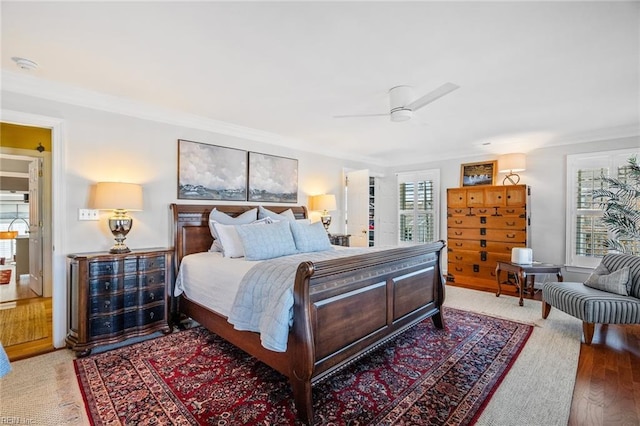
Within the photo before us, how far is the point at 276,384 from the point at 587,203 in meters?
5.25

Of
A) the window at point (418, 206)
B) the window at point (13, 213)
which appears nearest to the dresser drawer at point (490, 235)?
the window at point (418, 206)

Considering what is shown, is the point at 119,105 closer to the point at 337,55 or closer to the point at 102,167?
the point at 102,167

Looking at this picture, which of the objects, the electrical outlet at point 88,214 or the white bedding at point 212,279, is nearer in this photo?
the white bedding at point 212,279

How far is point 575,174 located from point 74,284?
6709 mm

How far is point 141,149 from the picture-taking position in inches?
133

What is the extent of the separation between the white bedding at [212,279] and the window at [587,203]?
16.4ft

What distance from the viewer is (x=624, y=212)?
3.80 m

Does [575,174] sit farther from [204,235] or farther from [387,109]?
[204,235]

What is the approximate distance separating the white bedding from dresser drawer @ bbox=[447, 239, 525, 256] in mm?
4074

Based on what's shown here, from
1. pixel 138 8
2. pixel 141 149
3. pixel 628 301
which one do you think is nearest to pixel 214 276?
pixel 141 149

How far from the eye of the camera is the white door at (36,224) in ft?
14.6

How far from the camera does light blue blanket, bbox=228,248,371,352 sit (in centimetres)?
183

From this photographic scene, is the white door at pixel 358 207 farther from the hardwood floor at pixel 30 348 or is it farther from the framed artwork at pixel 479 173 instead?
the hardwood floor at pixel 30 348

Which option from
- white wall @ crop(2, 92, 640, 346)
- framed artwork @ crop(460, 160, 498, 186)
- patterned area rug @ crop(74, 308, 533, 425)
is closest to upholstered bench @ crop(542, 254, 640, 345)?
patterned area rug @ crop(74, 308, 533, 425)
